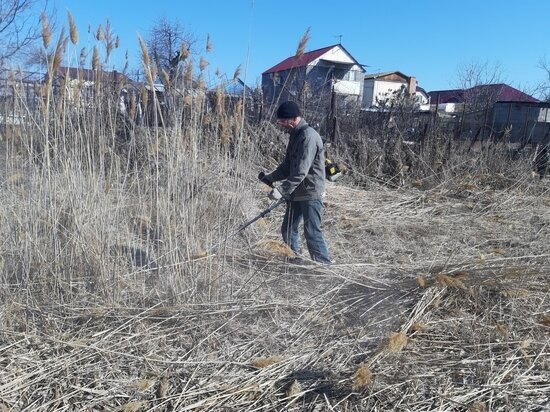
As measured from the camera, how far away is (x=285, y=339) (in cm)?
284

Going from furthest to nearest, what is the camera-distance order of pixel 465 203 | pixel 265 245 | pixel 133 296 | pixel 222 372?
pixel 465 203 < pixel 265 245 < pixel 133 296 < pixel 222 372

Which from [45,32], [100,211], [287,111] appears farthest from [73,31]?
[287,111]

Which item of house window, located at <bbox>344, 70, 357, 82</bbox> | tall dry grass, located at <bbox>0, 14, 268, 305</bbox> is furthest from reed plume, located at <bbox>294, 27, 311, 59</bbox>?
house window, located at <bbox>344, 70, 357, 82</bbox>

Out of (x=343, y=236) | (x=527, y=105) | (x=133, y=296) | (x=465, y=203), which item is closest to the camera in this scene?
(x=133, y=296)

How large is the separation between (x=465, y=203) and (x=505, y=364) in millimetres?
4862

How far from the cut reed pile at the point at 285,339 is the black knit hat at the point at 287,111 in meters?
0.62

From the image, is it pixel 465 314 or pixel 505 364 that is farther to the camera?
pixel 465 314

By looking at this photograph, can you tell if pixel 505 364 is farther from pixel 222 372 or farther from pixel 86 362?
pixel 86 362

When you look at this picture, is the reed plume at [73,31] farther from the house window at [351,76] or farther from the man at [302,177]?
the house window at [351,76]

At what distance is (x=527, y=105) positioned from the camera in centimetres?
1040

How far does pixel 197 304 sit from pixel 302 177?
1.38m

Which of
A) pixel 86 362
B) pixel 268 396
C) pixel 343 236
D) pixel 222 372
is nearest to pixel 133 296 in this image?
pixel 86 362

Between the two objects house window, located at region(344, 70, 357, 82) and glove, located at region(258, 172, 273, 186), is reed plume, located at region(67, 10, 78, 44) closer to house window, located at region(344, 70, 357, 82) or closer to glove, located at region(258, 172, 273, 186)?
glove, located at region(258, 172, 273, 186)

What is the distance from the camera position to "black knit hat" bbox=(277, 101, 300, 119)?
3.85m
